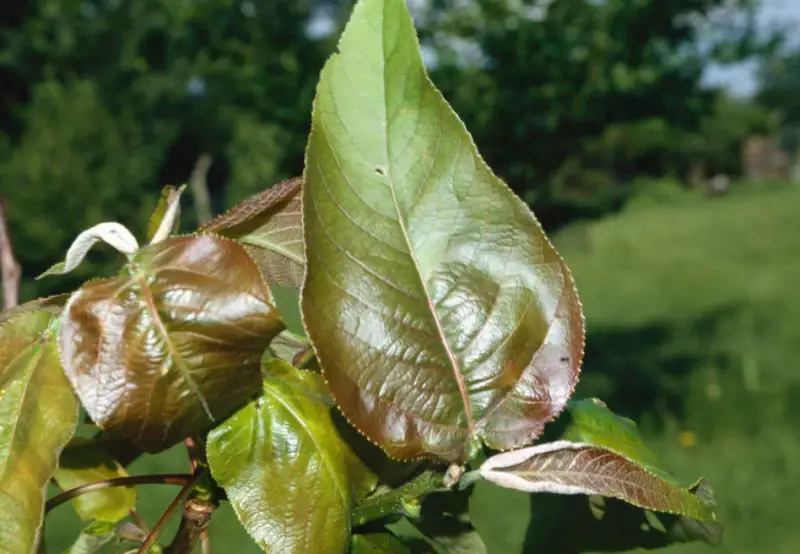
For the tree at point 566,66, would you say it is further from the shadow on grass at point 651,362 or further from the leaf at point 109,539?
the leaf at point 109,539

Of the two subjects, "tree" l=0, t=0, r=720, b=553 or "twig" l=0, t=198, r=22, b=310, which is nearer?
"tree" l=0, t=0, r=720, b=553

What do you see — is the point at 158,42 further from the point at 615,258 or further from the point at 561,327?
the point at 561,327

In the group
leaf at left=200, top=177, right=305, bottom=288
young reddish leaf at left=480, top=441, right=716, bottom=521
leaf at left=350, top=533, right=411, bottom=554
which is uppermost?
leaf at left=200, top=177, right=305, bottom=288

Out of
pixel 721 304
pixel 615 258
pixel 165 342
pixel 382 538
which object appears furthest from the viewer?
pixel 615 258

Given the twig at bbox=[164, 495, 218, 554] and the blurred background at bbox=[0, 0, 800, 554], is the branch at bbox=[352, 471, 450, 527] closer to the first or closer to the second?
the twig at bbox=[164, 495, 218, 554]

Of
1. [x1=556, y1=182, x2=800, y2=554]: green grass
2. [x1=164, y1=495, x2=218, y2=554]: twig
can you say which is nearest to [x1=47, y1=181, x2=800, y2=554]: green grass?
[x1=556, y1=182, x2=800, y2=554]: green grass

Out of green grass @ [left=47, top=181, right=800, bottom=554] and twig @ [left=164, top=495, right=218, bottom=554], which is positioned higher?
twig @ [left=164, top=495, right=218, bottom=554]

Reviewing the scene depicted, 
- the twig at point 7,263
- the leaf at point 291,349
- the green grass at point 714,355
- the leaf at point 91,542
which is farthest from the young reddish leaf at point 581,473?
the green grass at point 714,355

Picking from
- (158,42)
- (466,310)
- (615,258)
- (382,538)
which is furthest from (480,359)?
(158,42)

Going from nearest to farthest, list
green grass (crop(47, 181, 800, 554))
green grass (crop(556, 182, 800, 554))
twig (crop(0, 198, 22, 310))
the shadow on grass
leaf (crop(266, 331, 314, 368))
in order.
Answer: leaf (crop(266, 331, 314, 368)), twig (crop(0, 198, 22, 310)), green grass (crop(47, 181, 800, 554)), green grass (crop(556, 182, 800, 554)), the shadow on grass
